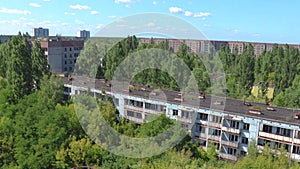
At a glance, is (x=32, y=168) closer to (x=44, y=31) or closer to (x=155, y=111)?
(x=155, y=111)

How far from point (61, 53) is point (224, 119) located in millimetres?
20650

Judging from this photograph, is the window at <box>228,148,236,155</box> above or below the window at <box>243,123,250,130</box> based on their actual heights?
below

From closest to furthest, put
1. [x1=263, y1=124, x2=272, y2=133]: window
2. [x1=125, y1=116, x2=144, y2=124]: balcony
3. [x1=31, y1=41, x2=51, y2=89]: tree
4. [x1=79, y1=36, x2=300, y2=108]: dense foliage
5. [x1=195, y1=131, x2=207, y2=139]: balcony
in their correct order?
[x1=263, y1=124, x2=272, y2=133]: window < [x1=195, y1=131, x2=207, y2=139]: balcony < [x1=125, y1=116, x2=144, y2=124]: balcony < [x1=31, y1=41, x2=51, y2=89]: tree < [x1=79, y1=36, x2=300, y2=108]: dense foliage

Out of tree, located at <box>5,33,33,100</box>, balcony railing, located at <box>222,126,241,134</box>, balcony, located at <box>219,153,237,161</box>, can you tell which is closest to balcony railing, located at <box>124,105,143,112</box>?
balcony railing, located at <box>222,126,241,134</box>

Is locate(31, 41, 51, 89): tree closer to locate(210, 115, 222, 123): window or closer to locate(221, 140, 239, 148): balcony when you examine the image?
locate(210, 115, 222, 123): window

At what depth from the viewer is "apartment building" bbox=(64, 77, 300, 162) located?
10141 mm

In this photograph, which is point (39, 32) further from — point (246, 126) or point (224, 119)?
point (246, 126)

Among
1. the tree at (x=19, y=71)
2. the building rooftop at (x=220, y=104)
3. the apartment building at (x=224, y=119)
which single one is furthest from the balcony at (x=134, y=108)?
the tree at (x=19, y=71)

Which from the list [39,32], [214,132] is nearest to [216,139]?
[214,132]

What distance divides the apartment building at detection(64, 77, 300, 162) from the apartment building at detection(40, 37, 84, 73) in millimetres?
14808

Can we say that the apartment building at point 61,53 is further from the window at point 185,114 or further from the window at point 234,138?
the window at point 234,138

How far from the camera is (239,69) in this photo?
2155 cm

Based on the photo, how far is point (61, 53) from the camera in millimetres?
28000

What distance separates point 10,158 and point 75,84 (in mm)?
6810
